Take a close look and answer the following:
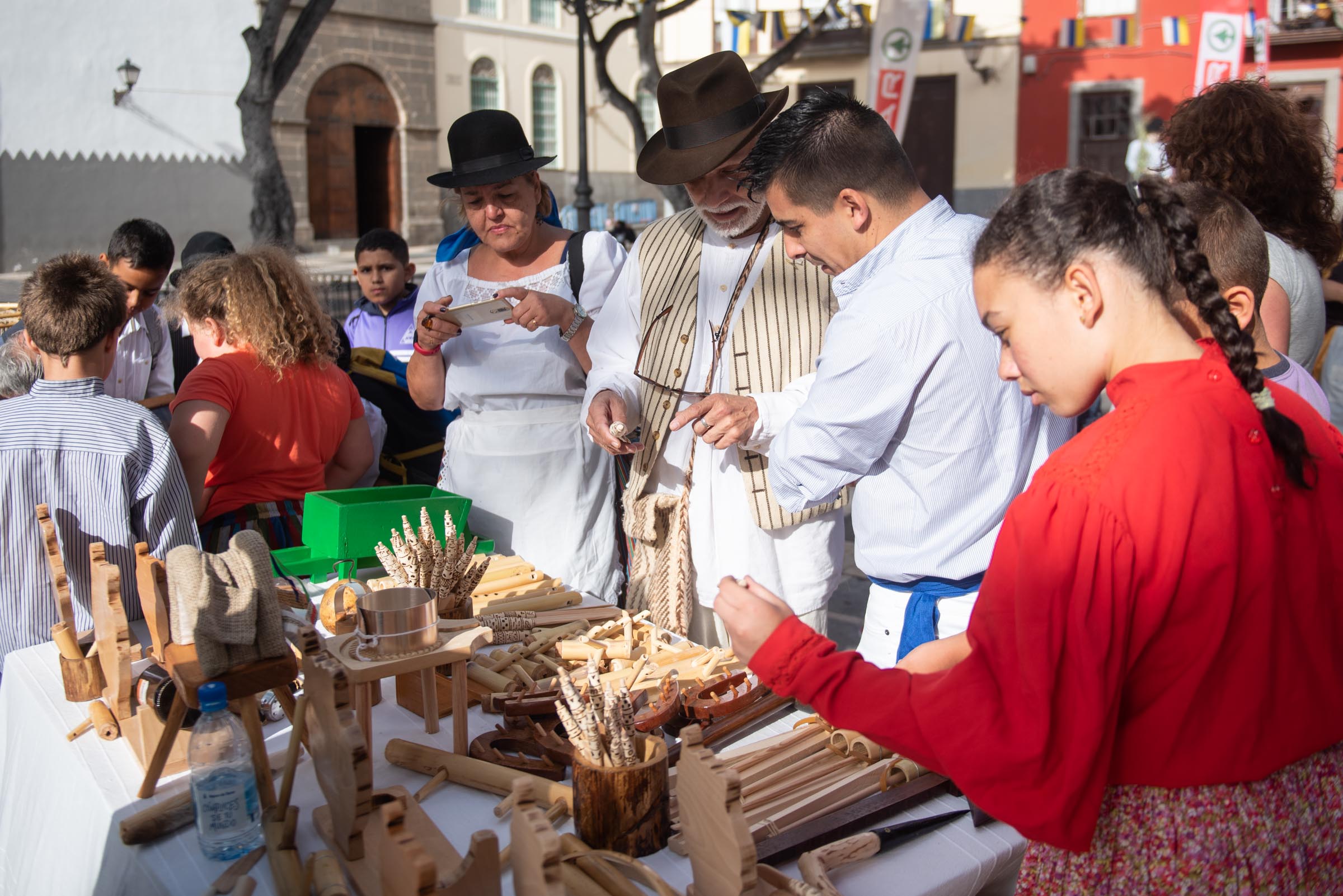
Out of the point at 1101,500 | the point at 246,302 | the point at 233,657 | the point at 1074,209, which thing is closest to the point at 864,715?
the point at 1101,500

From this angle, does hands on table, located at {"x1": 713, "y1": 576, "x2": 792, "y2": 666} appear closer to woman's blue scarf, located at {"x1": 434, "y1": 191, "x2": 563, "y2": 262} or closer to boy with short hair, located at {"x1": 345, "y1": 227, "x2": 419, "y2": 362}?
woman's blue scarf, located at {"x1": 434, "y1": 191, "x2": 563, "y2": 262}

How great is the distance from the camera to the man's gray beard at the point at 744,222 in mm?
2418

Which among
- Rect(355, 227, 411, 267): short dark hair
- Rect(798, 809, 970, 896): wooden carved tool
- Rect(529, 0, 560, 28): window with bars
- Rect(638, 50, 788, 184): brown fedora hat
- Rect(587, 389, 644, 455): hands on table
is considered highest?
Rect(529, 0, 560, 28): window with bars

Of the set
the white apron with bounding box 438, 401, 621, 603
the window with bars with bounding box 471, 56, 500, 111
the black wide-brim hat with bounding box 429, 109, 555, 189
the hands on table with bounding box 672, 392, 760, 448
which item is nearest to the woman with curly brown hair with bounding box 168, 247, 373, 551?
the white apron with bounding box 438, 401, 621, 603

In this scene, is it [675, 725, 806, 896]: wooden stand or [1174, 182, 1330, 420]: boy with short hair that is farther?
[1174, 182, 1330, 420]: boy with short hair

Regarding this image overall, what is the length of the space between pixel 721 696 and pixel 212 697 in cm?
80

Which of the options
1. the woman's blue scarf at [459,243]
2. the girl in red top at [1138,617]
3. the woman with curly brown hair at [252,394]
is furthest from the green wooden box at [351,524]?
the girl in red top at [1138,617]

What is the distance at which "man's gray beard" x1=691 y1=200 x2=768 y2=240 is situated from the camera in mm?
2418

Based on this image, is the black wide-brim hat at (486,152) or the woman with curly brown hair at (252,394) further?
the black wide-brim hat at (486,152)

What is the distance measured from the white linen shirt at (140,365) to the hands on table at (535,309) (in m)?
1.91

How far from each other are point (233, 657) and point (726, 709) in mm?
776

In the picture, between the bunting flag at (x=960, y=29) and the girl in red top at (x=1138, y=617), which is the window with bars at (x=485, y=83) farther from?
the girl in red top at (x=1138, y=617)

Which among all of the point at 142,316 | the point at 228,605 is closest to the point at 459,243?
the point at 142,316

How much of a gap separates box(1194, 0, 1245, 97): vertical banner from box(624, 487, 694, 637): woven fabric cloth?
30.8 feet
